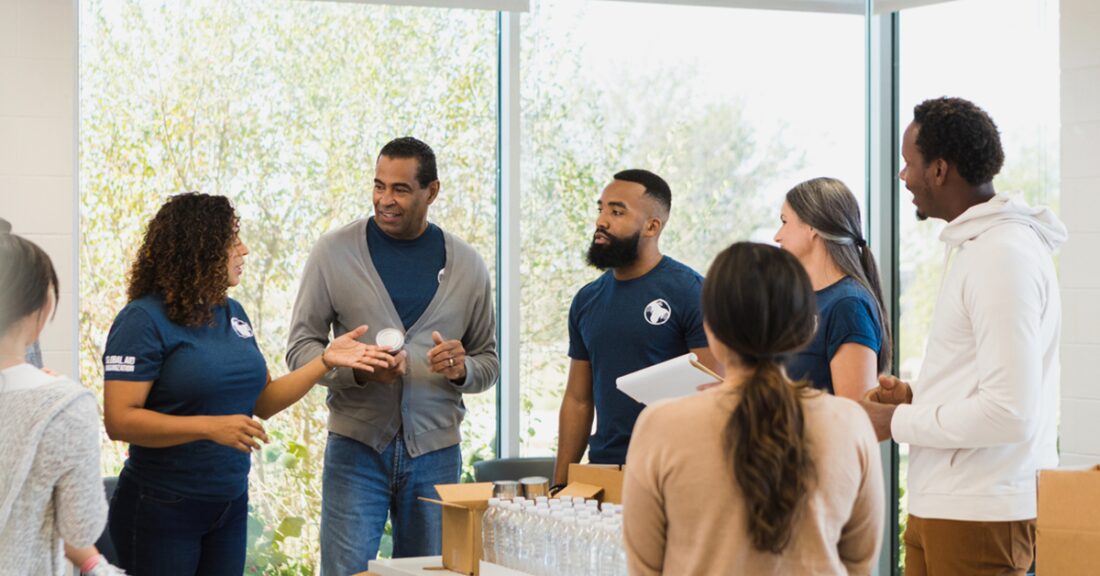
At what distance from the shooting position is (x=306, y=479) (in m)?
4.68

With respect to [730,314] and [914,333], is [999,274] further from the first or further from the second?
[914,333]

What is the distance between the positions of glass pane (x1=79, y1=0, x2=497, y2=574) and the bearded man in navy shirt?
1.08 metres

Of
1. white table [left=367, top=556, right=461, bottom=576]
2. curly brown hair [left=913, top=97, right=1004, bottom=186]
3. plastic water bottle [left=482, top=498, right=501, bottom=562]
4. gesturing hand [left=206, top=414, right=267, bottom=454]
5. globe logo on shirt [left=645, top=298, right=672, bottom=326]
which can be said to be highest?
curly brown hair [left=913, top=97, right=1004, bottom=186]

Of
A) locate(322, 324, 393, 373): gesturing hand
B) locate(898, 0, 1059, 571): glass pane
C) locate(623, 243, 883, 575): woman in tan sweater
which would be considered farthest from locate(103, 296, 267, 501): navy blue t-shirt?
locate(898, 0, 1059, 571): glass pane

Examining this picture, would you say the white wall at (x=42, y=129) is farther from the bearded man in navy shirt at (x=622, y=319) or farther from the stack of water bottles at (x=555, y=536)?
the stack of water bottles at (x=555, y=536)

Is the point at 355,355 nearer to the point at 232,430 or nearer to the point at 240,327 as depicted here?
the point at 240,327

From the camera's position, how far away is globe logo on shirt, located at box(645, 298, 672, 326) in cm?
369

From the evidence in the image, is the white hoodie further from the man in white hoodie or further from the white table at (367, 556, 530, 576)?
the white table at (367, 556, 530, 576)

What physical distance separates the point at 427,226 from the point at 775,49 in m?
2.13

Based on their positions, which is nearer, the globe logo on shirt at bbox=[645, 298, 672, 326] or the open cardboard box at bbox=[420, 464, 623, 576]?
the open cardboard box at bbox=[420, 464, 623, 576]

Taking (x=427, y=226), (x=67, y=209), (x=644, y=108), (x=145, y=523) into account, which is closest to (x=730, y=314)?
(x=145, y=523)

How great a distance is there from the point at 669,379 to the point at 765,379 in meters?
1.02

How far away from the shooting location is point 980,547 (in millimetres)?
2541

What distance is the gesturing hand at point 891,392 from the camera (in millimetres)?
2830
